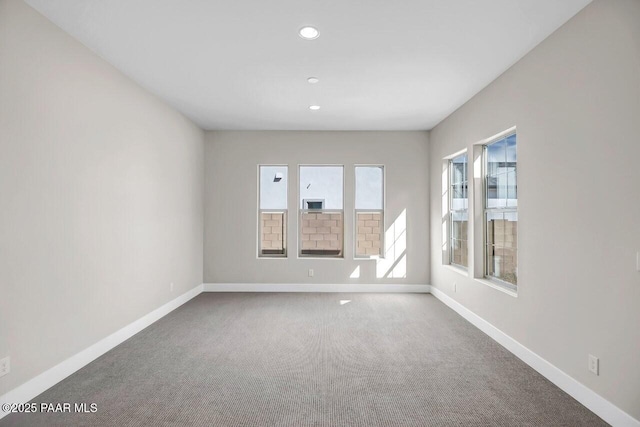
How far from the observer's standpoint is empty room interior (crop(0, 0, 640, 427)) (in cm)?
221

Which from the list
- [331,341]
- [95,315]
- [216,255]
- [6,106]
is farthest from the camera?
[216,255]

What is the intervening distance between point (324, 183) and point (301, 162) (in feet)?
1.74

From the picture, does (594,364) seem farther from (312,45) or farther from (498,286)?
(312,45)

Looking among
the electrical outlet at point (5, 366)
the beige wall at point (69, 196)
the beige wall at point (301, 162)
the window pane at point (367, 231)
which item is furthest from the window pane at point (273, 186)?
the electrical outlet at point (5, 366)

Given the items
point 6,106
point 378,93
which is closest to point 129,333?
point 6,106

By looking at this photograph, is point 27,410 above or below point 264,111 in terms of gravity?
below

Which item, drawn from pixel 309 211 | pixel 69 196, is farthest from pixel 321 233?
pixel 69 196

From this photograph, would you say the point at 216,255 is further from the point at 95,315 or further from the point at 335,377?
the point at 335,377

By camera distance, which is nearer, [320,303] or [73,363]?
[73,363]

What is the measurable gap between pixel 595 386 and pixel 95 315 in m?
3.88

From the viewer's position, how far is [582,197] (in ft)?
7.93

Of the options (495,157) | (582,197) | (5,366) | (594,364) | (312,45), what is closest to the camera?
(5,366)

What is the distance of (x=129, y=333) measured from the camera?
360 cm

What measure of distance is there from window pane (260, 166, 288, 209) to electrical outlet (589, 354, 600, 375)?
4.51m
